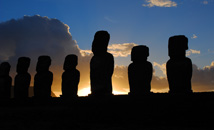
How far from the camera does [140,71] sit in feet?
34.4

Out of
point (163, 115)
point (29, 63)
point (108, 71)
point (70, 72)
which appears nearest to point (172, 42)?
point (108, 71)

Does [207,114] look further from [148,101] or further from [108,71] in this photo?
[108,71]

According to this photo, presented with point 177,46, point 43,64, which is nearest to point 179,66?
point 177,46

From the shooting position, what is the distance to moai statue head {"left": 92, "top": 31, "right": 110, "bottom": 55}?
10797mm

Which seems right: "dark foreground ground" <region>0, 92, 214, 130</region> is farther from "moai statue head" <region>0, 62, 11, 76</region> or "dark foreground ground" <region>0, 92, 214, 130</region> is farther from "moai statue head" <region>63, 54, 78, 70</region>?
"moai statue head" <region>0, 62, 11, 76</region>

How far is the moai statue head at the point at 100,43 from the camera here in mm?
10797

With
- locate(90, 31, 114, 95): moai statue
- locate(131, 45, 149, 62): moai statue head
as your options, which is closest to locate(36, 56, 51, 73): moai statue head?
locate(90, 31, 114, 95): moai statue

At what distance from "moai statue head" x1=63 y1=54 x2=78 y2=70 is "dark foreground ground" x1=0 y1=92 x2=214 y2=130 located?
4677mm

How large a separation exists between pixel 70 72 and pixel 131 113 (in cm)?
673

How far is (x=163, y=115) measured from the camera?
6.79 m

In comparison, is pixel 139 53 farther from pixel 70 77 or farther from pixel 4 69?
pixel 4 69

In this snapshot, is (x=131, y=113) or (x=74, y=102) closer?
(x=131, y=113)

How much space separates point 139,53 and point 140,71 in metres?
0.81

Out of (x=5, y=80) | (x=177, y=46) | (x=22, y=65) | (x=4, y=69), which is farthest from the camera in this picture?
(x=4, y=69)
